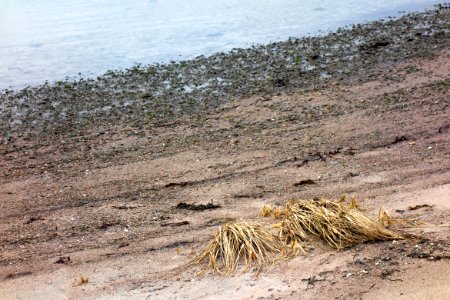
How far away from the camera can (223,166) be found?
24.0 ft

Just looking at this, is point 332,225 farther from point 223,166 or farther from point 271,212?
point 223,166

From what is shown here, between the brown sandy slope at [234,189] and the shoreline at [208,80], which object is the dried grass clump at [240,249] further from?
the shoreline at [208,80]

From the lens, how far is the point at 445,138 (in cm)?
745

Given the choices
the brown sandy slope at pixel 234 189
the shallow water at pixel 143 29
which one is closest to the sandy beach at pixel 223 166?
the brown sandy slope at pixel 234 189

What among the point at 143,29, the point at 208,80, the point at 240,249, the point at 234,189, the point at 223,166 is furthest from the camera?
the point at 143,29

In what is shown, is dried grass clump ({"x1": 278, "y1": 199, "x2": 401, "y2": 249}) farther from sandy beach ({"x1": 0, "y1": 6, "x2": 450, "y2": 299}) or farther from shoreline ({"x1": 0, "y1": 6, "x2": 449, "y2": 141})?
shoreline ({"x1": 0, "y1": 6, "x2": 449, "y2": 141})

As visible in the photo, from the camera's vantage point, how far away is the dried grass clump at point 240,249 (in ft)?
16.9

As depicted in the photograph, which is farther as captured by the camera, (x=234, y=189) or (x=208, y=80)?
(x=208, y=80)

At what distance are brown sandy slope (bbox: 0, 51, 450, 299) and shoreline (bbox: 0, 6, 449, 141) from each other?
48 centimetres

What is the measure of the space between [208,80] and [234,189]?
13.3ft

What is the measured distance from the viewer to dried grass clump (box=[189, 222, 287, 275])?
515cm

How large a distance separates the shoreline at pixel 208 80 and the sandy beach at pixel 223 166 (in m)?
0.04

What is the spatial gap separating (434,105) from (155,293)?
5.14m

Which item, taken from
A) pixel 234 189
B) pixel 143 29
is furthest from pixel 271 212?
pixel 143 29
